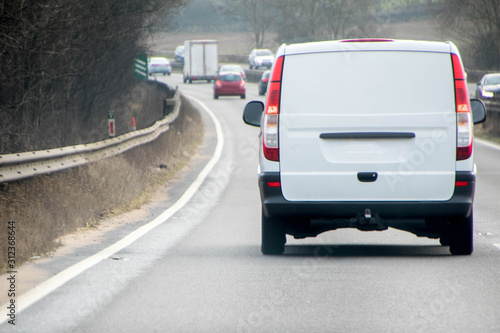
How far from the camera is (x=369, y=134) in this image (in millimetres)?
8500

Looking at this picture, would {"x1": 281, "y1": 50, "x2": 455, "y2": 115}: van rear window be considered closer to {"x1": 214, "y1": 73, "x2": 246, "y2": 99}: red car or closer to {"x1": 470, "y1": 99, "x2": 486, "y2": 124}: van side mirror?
{"x1": 470, "y1": 99, "x2": 486, "y2": 124}: van side mirror

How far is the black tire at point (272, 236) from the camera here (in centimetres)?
921

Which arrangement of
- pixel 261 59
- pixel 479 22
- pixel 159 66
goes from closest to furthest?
1. pixel 479 22
2. pixel 261 59
3. pixel 159 66

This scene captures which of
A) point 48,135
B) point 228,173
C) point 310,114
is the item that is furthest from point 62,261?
point 48,135

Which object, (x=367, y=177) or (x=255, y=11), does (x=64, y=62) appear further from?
(x=255, y=11)

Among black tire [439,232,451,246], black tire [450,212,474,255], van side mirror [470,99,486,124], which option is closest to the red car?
black tire [439,232,451,246]

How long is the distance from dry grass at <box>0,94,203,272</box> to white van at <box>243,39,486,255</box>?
105 inches

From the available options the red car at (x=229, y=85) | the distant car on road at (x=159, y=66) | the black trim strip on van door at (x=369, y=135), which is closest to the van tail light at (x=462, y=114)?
the black trim strip on van door at (x=369, y=135)

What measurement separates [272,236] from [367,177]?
1.24 meters

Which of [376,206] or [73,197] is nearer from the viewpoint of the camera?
[376,206]

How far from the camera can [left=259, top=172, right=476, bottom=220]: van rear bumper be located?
8531 millimetres

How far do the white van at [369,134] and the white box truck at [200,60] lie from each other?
2579 inches

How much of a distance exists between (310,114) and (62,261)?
264 cm

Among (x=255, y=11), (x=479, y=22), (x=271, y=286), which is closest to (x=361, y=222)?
(x=271, y=286)
